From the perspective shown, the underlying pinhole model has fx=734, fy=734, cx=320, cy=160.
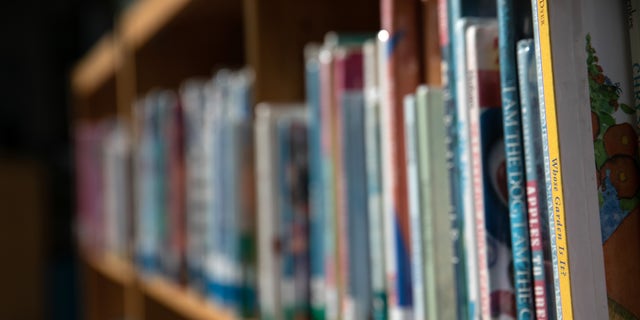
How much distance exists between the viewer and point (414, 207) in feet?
2.15

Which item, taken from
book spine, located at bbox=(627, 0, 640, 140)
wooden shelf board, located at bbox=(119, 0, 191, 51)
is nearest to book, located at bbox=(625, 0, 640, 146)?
book spine, located at bbox=(627, 0, 640, 140)

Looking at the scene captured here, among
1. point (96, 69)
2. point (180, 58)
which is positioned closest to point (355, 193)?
point (180, 58)

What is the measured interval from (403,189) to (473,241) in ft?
0.42

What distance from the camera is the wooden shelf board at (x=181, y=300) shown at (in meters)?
1.17

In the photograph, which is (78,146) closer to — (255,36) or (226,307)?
(226,307)

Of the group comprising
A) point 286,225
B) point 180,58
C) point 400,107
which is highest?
point 180,58

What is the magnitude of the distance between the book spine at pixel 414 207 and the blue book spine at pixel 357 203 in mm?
113

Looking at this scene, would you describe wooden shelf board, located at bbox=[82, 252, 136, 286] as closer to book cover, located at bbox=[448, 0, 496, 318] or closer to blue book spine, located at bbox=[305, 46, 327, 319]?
blue book spine, located at bbox=[305, 46, 327, 319]

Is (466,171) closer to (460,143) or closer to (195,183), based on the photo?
(460,143)

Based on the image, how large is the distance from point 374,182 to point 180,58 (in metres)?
1.03

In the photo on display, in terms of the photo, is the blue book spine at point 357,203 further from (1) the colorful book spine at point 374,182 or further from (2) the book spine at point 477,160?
(2) the book spine at point 477,160

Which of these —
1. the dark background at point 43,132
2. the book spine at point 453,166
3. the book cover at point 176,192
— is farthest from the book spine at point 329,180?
the dark background at point 43,132

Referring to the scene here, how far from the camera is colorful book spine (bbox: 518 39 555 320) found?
504 millimetres

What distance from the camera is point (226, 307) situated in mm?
1161
